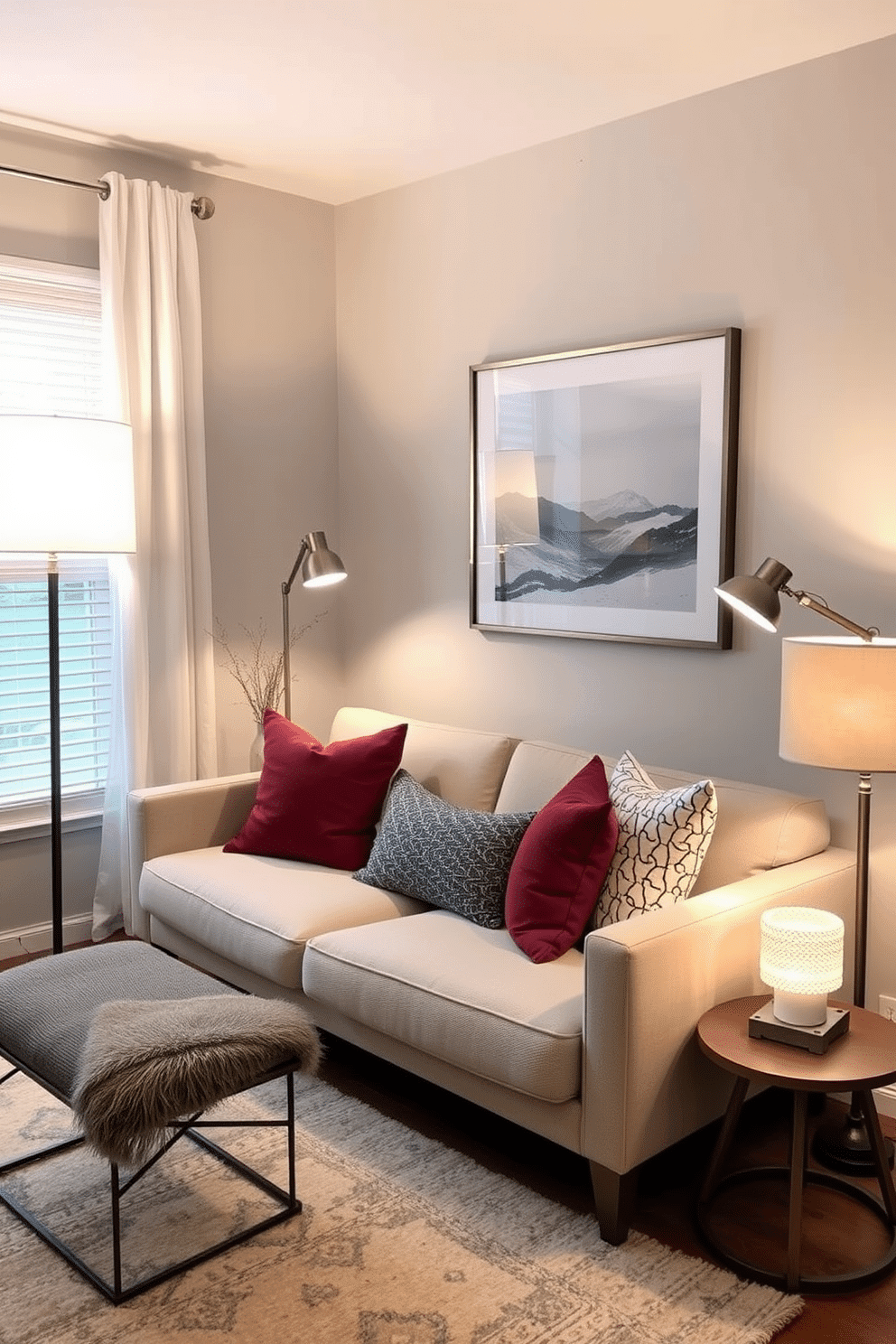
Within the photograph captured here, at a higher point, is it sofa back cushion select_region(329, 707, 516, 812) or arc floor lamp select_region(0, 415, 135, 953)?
arc floor lamp select_region(0, 415, 135, 953)

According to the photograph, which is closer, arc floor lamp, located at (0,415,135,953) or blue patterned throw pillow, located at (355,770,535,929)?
blue patterned throw pillow, located at (355,770,535,929)

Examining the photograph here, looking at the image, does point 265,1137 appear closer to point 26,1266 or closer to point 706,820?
point 26,1266

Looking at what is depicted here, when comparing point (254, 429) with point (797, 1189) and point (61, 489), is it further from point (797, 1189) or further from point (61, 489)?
point (797, 1189)

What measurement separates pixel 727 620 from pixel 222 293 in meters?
2.19

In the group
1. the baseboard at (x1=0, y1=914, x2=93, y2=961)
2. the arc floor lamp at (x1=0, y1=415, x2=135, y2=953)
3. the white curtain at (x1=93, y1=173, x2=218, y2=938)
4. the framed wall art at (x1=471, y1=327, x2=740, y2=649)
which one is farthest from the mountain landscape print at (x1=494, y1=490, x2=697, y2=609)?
the baseboard at (x1=0, y1=914, x2=93, y2=961)

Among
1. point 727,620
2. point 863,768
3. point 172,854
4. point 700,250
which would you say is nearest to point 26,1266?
point 172,854

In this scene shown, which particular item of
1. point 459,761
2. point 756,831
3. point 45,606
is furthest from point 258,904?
point 45,606

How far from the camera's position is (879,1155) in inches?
93.8

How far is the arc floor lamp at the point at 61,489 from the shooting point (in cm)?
310

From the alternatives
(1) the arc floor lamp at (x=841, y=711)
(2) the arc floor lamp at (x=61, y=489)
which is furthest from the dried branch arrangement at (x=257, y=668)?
(1) the arc floor lamp at (x=841, y=711)

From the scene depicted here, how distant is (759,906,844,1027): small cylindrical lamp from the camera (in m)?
2.31

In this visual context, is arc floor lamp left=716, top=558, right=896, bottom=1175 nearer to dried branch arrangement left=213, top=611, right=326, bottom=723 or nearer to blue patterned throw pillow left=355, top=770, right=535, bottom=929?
blue patterned throw pillow left=355, top=770, right=535, bottom=929

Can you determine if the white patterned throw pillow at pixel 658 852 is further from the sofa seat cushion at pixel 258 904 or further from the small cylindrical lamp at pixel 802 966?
the sofa seat cushion at pixel 258 904

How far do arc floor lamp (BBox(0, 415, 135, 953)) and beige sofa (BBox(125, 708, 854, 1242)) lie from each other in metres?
0.54
